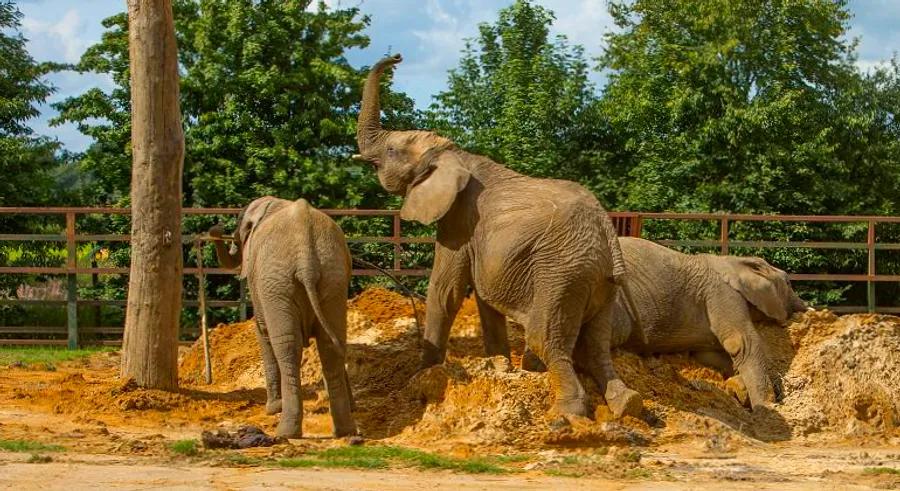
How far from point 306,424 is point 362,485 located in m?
3.31

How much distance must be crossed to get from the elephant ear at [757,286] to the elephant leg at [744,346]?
0.47ft

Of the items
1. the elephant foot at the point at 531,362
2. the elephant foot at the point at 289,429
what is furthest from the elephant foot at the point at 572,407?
the elephant foot at the point at 289,429

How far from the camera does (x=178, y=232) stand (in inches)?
510

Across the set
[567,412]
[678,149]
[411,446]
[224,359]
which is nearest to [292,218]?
[411,446]

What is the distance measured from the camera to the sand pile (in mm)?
10883

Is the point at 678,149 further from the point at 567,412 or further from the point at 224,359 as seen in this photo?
the point at 567,412

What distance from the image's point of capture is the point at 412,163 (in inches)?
481

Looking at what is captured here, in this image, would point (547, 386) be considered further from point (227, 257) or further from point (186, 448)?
point (227, 257)

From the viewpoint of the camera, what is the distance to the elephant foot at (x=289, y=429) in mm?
10727

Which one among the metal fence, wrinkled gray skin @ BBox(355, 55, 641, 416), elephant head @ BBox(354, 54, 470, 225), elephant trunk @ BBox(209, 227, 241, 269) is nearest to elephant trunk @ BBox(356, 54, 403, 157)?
elephant head @ BBox(354, 54, 470, 225)

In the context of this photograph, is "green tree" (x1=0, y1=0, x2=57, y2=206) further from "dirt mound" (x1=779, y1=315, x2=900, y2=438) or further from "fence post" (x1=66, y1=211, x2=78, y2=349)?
"dirt mound" (x1=779, y1=315, x2=900, y2=438)

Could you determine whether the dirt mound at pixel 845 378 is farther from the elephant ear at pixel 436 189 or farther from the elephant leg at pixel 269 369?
the elephant leg at pixel 269 369

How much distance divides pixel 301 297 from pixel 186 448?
5.42 ft

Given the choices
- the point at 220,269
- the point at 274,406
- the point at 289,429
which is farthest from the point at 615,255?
the point at 220,269
